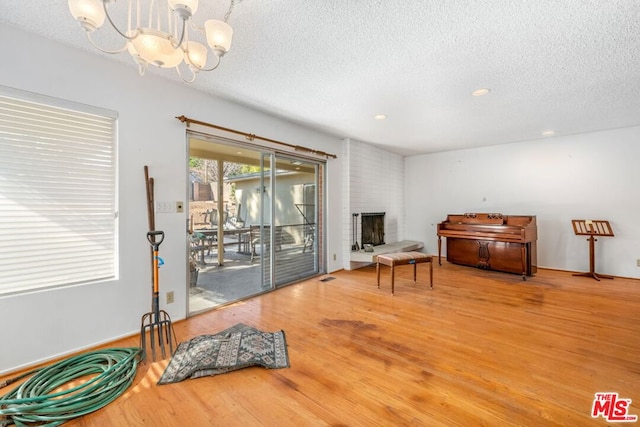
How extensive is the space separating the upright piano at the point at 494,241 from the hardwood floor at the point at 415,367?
3.28 ft

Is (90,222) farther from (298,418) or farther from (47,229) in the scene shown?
(298,418)

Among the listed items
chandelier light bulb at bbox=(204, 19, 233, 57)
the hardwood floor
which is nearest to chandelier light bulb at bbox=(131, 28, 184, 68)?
chandelier light bulb at bbox=(204, 19, 233, 57)

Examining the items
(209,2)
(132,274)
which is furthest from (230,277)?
(209,2)

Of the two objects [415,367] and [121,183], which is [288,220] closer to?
[121,183]

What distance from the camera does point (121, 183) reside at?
2436mm

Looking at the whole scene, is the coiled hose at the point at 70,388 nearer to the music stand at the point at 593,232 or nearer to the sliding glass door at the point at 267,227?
the sliding glass door at the point at 267,227

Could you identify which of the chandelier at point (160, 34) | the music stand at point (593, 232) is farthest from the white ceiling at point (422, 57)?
the music stand at point (593, 232)

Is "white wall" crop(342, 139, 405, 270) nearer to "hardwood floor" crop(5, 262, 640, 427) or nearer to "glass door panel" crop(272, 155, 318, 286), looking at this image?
"glass door panel" crop(272, 155, 318, 286)

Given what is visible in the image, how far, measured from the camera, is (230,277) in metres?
4.54

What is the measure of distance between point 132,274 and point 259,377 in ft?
5.05

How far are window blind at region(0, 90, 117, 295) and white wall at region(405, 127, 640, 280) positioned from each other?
19.7 feet

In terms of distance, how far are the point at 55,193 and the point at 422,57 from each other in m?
3.18

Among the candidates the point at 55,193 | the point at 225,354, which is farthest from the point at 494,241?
the point at 55,193

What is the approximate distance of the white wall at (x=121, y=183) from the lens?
199 centimetres
